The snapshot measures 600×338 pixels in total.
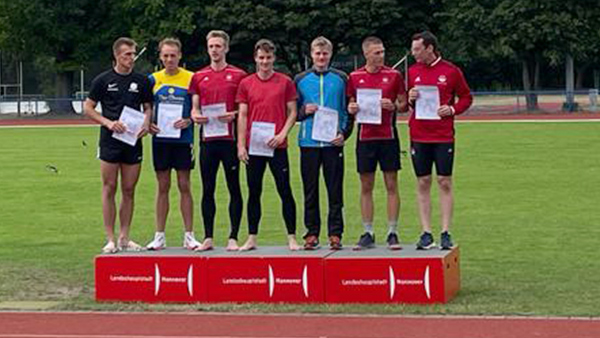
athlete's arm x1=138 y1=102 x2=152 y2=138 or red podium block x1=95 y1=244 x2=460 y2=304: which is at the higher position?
athlete's arm x1=138 y1=102 x2=152 y2=138

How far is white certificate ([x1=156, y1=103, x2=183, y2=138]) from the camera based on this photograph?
11.6 m

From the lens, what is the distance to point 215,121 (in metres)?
11.3

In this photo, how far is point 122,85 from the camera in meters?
11.6

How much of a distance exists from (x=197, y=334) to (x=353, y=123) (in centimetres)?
311

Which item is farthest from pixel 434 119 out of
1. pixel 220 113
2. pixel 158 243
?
pixel 158 243

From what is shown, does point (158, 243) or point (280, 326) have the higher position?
point (158, 243)

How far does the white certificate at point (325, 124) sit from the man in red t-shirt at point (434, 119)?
71 cm

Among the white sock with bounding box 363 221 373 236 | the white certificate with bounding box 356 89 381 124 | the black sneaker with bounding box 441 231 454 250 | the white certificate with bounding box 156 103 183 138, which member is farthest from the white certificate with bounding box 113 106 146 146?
the black sneaker with bounding box 441 231 454 250

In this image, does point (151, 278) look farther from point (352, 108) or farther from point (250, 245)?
point (352, 108)

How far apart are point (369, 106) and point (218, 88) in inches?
54.6

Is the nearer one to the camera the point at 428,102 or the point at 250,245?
the point at 428,102

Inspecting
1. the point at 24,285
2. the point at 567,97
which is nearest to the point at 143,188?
the point at 24,285

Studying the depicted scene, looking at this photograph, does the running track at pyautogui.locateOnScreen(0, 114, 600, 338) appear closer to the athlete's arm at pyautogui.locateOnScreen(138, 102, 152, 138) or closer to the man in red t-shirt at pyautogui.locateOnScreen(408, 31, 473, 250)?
the man in red t-shirt at pyautogui.locateOnScreen(408, 31, 473, 250)

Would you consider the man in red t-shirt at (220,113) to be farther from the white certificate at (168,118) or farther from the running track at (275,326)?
the running track at (275,326)
